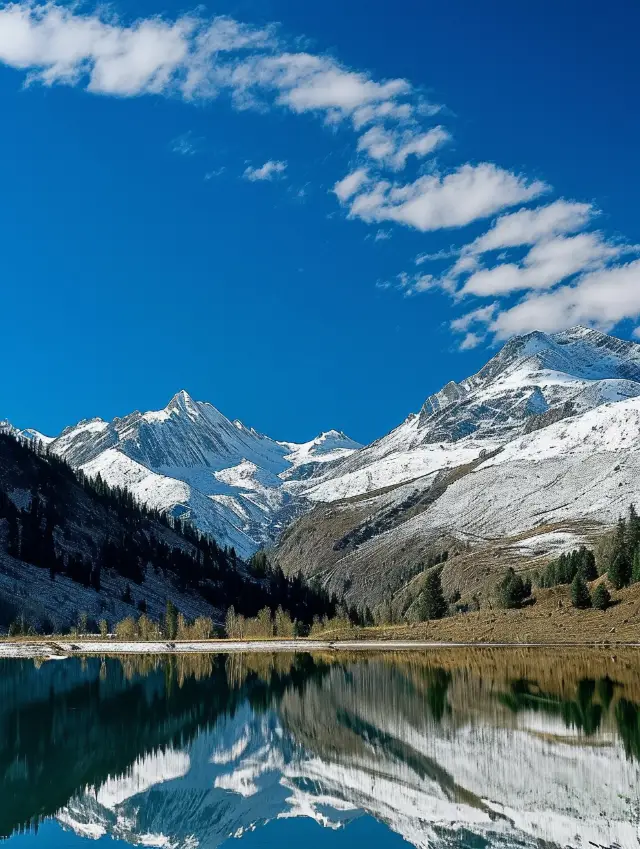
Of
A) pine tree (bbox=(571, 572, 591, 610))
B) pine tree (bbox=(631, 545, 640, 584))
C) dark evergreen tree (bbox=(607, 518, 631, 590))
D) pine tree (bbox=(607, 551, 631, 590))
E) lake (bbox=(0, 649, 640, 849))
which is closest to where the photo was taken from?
lake (bbox=(0, 649, 640, 849))

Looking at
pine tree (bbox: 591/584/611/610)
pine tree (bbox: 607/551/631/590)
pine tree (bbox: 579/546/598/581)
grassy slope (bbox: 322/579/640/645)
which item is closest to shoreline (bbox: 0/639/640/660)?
grassy slope (bbox: 322/579/640/645)

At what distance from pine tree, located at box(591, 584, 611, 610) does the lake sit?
47.4 meters

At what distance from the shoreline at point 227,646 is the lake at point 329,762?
41.4 metres

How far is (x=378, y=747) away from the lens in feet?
165

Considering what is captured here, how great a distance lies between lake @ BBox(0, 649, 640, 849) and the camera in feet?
112

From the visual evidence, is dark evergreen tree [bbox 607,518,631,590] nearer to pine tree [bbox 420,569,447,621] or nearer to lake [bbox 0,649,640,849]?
pine tree [bbox 420,569,447,621]

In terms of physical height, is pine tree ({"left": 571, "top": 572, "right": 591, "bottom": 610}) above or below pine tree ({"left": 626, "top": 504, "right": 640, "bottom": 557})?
below

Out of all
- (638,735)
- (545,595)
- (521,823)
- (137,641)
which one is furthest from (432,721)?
(137,641)

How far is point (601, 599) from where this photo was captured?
13325 cm

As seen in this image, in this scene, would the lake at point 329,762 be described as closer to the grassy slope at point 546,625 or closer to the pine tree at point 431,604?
the grassy slope at point 546,625

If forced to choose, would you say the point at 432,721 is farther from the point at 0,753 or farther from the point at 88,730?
the point at 0,753

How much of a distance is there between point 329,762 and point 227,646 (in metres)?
110

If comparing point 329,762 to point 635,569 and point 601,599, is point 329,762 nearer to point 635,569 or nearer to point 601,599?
point 601,599

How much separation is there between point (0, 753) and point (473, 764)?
26004 mm
